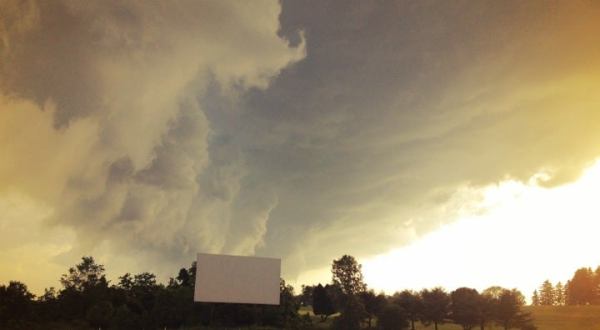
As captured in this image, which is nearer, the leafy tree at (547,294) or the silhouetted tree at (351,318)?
the silhouetted tree at (351,318)

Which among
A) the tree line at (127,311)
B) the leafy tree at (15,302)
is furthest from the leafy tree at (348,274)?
the leafy tree at (15,302)

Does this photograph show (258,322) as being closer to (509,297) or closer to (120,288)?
(120,288)

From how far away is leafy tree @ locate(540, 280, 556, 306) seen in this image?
145 metres

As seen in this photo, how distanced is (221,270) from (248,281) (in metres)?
3.56

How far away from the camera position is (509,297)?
73188 millimetres

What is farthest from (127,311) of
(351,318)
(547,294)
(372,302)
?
(547,294)

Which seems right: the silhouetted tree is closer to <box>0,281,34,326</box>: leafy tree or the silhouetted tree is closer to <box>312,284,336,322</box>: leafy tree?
<box>312,284,336,322</box>: leafy tree

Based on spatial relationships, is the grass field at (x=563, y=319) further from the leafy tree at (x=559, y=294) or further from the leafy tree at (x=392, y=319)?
the leafy tree at (x=559, y=294)

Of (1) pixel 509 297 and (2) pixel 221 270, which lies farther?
(1) pixel 509 297

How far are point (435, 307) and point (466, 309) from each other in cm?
465

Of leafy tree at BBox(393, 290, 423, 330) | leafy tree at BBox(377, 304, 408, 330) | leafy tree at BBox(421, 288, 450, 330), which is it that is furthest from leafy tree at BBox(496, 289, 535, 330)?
leafy tree at BBox(377, 304, 408, 330)

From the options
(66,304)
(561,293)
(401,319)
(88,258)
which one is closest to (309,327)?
(401,319)

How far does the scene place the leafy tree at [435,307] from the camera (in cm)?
7512

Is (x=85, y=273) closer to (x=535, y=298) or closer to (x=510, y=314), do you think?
(x=510, y=314)
